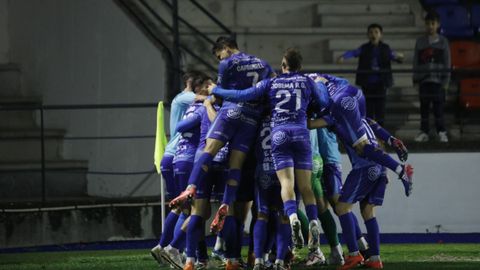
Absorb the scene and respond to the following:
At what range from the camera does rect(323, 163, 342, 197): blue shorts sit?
1691cm

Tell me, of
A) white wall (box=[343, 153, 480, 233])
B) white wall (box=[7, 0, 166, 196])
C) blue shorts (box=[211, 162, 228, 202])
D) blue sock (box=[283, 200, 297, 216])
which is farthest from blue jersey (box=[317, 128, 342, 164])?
white wall (box=[7, 0, 166, 196])

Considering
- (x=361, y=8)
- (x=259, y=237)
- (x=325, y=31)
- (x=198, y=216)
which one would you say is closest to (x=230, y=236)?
(x=198, y=216)

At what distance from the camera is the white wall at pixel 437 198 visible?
21.8 metres

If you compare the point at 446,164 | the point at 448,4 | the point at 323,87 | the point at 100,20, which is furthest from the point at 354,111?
the point at 448,4

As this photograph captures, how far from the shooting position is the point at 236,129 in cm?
1538

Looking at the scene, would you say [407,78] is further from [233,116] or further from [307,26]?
[233,116]

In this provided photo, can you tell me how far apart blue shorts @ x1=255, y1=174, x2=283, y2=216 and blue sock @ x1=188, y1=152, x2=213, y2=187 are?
544mm

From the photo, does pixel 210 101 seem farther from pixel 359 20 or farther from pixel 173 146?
pixel 359 20

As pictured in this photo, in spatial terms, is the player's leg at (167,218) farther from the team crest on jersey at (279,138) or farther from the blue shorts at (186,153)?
the team crest on jersey at (279,138)

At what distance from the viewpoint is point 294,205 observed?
1486 cm

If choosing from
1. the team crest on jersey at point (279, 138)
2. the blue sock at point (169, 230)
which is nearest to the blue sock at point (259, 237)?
the team crest on jersey at point (279, 138)

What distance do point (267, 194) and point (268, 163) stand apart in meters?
0.33

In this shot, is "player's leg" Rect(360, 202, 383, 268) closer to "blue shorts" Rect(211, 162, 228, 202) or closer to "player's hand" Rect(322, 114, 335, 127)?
"player's hand" Rect(322, 114, 335, 127)

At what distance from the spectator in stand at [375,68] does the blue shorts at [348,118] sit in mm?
6314
